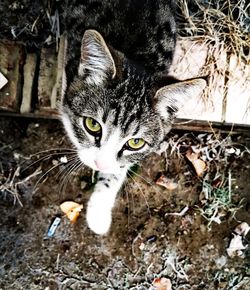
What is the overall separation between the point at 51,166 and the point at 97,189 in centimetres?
21

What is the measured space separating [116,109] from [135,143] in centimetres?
13

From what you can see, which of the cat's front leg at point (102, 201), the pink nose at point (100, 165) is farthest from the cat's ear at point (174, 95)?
the cat's front leg at point (102, 201)

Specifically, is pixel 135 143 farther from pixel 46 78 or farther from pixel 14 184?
pixel 14 184

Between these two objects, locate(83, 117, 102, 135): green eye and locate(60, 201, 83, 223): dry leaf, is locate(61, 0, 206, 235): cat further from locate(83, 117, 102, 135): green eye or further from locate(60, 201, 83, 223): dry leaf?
locate(60, 201, 83, 223): dry leaf

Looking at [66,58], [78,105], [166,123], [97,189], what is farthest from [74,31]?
[97,189]

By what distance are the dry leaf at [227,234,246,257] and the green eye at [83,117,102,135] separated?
2.84 ft

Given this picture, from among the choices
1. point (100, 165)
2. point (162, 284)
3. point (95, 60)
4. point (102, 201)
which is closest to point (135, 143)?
point (100, 165)

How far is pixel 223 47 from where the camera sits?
2588 millimetres

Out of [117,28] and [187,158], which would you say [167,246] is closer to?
[187,158]

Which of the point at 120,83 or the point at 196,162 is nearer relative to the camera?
the point at 120,83

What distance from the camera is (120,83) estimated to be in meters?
2.08

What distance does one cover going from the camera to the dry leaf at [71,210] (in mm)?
2652

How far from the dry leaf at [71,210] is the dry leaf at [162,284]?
0.40 metres

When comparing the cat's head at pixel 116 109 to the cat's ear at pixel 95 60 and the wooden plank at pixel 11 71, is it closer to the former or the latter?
the cat's ear at pixel 95 60
